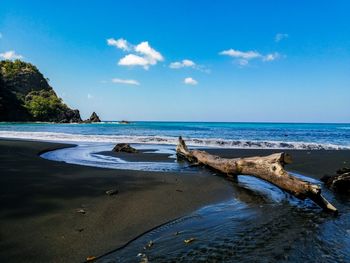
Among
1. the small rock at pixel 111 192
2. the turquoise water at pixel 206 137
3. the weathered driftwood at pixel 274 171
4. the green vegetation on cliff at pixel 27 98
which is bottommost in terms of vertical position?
the turquoise water at pixel 206 137

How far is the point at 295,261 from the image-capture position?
Result: 12.7 ft

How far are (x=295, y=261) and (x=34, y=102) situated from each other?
138820 mm

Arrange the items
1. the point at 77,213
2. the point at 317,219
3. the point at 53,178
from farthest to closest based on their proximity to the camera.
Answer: the point at 53,178, the point at 317,219, the point at 77,213

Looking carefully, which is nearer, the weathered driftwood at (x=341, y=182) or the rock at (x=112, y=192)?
the rock at (x=112, y=192)

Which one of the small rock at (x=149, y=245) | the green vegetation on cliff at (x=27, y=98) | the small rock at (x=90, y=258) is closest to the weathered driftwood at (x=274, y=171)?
the small rock at (x=149, y=245)

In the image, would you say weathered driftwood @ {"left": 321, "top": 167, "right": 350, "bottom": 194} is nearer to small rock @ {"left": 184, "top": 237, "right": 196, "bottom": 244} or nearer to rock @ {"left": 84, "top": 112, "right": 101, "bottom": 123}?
small rock @ {"left": 184, "top": 237, "right": 196, "bottom": 244}

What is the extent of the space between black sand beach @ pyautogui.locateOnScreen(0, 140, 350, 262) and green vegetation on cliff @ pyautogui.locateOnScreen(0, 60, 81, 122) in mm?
116413

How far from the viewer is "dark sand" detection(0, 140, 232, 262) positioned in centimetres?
401

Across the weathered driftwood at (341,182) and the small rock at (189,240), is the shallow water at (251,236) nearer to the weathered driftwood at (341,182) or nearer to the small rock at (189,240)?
the small rock at (189,240)

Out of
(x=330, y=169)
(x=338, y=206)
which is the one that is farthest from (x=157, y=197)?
(x=330, y=169)

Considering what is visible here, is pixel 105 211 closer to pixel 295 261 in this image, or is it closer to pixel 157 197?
pixel 157 197

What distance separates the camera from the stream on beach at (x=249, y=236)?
3979 millimetres

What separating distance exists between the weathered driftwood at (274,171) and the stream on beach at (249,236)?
328mm

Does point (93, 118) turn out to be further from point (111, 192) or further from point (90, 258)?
point (90, 258)
